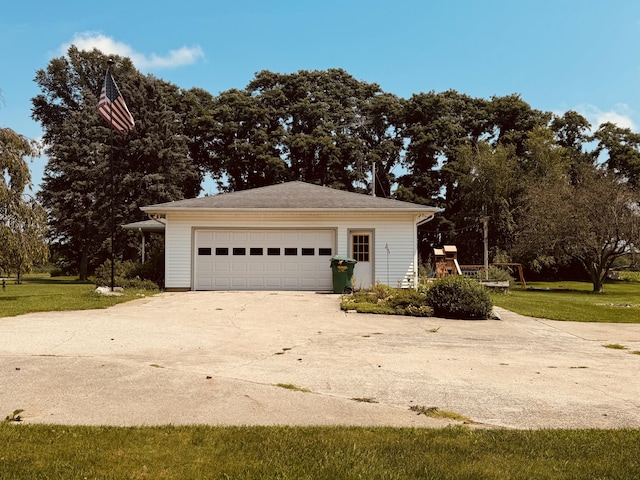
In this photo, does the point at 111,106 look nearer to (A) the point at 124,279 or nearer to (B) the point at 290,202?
(A) the point at 124,279

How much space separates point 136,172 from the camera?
33188mm

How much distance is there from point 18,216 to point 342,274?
9.86 metres

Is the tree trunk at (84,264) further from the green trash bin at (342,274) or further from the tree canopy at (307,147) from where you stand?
the green trash bin at (342,274)

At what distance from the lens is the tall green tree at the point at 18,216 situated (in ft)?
46.3

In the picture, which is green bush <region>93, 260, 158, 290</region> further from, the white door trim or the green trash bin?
the white door trim

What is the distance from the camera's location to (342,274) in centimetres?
1717

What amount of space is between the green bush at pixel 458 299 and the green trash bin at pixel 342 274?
4.87 metres

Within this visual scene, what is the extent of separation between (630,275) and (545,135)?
12.5m

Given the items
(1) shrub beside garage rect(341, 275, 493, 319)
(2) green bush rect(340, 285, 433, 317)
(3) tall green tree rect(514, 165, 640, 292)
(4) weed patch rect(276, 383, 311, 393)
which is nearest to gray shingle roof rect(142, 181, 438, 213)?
(2) green bush rect(340, 285, 433, 317)

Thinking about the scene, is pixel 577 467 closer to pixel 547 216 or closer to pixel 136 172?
pixel 547 216

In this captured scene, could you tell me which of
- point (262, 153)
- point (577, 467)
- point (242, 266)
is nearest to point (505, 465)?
point (577, 467)

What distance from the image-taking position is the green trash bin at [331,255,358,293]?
55.6 ft

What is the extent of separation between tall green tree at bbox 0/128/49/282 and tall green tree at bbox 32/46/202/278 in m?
16.6

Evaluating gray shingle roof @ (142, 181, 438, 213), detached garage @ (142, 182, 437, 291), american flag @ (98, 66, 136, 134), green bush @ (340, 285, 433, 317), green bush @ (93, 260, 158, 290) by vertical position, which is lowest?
green bush @ (340, 285, 433, 317)
